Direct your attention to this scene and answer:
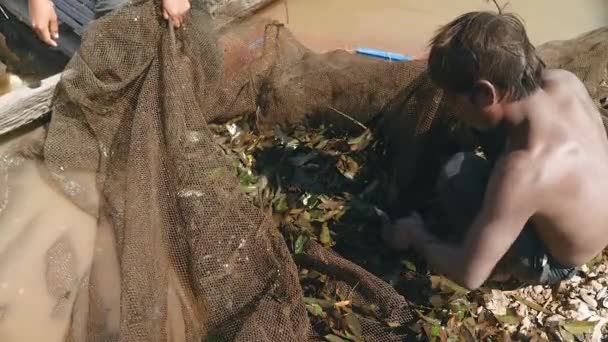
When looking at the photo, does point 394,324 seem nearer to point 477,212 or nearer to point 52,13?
point 477,212

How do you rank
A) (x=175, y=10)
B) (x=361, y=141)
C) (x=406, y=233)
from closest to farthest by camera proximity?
(x=406, y=233) < (x=175, y=10) < (x=361, y=141)

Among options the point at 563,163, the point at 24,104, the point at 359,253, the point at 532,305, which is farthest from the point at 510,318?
the point at 24,104

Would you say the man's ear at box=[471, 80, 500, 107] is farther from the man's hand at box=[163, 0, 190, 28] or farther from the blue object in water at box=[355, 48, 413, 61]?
the blue object in water at box=[355, 48, 413, 61]

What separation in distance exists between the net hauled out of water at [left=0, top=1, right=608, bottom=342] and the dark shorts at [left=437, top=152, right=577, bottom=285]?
31cm

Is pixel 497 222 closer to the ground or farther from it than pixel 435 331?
farther from it

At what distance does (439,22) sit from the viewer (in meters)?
4.20

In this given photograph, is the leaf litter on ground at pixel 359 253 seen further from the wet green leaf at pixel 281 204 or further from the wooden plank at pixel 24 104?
the wooden plank at pixel 24 104

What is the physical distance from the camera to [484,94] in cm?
220

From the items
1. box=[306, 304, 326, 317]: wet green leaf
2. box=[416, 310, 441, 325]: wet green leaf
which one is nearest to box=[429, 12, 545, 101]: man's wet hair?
box=[416, 310, 441, 325]: wet green leaf

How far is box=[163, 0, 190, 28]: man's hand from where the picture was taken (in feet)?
9.64

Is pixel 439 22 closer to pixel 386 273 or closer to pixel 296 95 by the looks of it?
pixel 296 95

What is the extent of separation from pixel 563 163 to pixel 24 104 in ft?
8.01

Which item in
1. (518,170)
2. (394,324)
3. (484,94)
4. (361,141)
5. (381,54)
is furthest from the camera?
(381,54)

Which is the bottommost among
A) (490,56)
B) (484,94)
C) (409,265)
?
(409,265)
